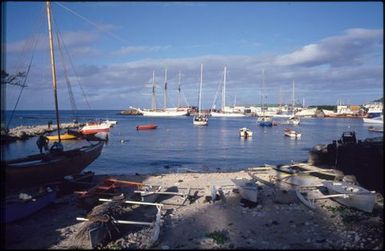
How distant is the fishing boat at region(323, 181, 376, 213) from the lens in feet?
45.8

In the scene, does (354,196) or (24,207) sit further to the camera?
(354,196)

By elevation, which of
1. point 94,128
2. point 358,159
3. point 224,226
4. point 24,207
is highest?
point 358,159

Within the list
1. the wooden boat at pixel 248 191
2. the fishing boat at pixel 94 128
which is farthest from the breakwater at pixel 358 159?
the fishing boat at pixel 94 128

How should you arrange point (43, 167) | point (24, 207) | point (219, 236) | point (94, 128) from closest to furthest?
point (219, 236) → point (24, 207) → point (43, 167) → point (94, 128)

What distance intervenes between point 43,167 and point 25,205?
15.8ft

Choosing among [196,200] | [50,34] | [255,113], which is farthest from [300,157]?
[255,113]

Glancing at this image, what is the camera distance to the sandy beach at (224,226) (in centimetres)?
1138

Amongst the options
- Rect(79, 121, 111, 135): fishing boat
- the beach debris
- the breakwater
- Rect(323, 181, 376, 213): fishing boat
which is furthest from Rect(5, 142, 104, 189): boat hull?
Rect(79, 121, 111, 135): fishing boat

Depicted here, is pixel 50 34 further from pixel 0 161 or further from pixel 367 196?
pixel 367 196

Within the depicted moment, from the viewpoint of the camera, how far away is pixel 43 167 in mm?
18484

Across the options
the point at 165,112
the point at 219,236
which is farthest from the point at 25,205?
the point at 165,112

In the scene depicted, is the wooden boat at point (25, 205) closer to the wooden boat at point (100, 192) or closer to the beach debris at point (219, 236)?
the wooden boat at point (100, 192)

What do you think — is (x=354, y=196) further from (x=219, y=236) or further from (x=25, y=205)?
(x=25, y=205)

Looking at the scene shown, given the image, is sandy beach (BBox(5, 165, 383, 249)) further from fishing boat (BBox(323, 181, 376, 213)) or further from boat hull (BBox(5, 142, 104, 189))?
boat hull (BBox(5, 142, 104, 189))
